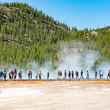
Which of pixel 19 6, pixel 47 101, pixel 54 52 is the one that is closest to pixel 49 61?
pixel 54 52

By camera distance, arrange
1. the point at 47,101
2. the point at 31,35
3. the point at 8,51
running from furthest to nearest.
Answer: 1. the point at 31,35
2. the point at 8,51
3. the point at 47,101

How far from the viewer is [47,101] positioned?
77.2ft

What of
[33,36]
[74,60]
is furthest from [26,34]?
[74,60]

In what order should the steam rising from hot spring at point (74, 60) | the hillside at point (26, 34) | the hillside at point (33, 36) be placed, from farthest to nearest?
the hillside at point (33, 36)
the hillside at point (26, 34)
the steam rising from hot spring at point (74, 60)

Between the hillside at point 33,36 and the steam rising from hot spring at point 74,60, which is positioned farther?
the hillside at point 33,36

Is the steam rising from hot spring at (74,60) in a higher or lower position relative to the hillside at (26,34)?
lower

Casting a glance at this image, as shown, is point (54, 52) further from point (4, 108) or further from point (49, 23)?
point (4, 108)

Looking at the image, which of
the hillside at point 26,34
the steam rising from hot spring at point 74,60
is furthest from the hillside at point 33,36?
the steam rising from hot spring at point 74,60

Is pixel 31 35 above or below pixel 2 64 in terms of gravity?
above

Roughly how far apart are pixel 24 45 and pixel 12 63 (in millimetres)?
28684

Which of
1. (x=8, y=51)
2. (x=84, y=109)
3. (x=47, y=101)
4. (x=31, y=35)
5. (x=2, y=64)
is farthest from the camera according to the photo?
(x=31, y=35)

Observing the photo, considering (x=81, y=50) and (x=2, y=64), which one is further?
(x=81, y=50)

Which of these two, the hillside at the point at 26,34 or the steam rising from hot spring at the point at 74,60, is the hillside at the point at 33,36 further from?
the steam rising from hot spring at the point at 74,60

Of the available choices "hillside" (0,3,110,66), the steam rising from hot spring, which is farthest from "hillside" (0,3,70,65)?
the steam rising from hot spring
